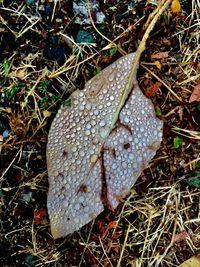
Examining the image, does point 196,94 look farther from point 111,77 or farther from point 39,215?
point 39,215

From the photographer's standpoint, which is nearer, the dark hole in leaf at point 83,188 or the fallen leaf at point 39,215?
the dark hole in leaf at point 83,188

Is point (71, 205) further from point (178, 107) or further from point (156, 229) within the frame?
Result: point (178, 107)

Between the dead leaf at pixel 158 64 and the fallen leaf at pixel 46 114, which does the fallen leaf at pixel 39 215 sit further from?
the dead leaf at pixel 158 64

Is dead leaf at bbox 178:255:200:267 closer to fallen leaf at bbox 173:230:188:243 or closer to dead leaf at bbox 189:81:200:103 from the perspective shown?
fallen leaf at bbox 173:230:188:243

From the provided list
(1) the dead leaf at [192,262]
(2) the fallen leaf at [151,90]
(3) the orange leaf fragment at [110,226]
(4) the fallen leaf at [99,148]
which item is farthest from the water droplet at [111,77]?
(1) the dead leaf at [192,262]

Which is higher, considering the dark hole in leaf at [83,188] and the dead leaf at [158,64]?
the dead leaf at [158,64]

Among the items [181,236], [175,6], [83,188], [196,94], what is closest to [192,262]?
[181,236]

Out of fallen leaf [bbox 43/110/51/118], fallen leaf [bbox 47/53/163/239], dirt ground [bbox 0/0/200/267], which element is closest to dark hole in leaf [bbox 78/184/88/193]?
fallen leaf [bbox 47/53/163/239]
